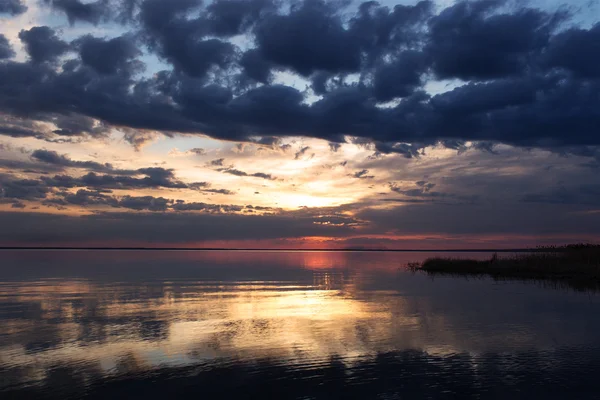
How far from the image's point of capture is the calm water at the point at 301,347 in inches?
648

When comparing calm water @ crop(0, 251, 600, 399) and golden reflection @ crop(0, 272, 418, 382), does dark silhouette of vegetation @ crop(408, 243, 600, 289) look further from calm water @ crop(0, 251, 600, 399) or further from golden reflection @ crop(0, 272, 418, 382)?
golden reflection @ crop(0, 272, 418, 382)

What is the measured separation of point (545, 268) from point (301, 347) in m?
54.2

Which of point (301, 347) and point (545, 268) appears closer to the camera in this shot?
point (301, 347)

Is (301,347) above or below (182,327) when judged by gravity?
below

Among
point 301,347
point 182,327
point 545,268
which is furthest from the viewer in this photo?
point 545,268

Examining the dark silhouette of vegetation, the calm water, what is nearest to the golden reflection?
the calm water

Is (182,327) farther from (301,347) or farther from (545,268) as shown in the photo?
(545,268)

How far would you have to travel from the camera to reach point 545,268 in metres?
65.8

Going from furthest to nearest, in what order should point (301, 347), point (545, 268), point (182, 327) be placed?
point (545, 268) → point (182, 327) → point (301, 347)

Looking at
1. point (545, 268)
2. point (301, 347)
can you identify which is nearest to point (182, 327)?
point (301, 347)

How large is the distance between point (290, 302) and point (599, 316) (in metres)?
22.0

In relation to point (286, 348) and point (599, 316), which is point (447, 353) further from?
point (599, 316)

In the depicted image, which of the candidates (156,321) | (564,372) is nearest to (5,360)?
(156,321)

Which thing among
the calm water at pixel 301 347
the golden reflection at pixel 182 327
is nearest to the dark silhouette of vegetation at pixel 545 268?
the calm water at pixel 301 347
